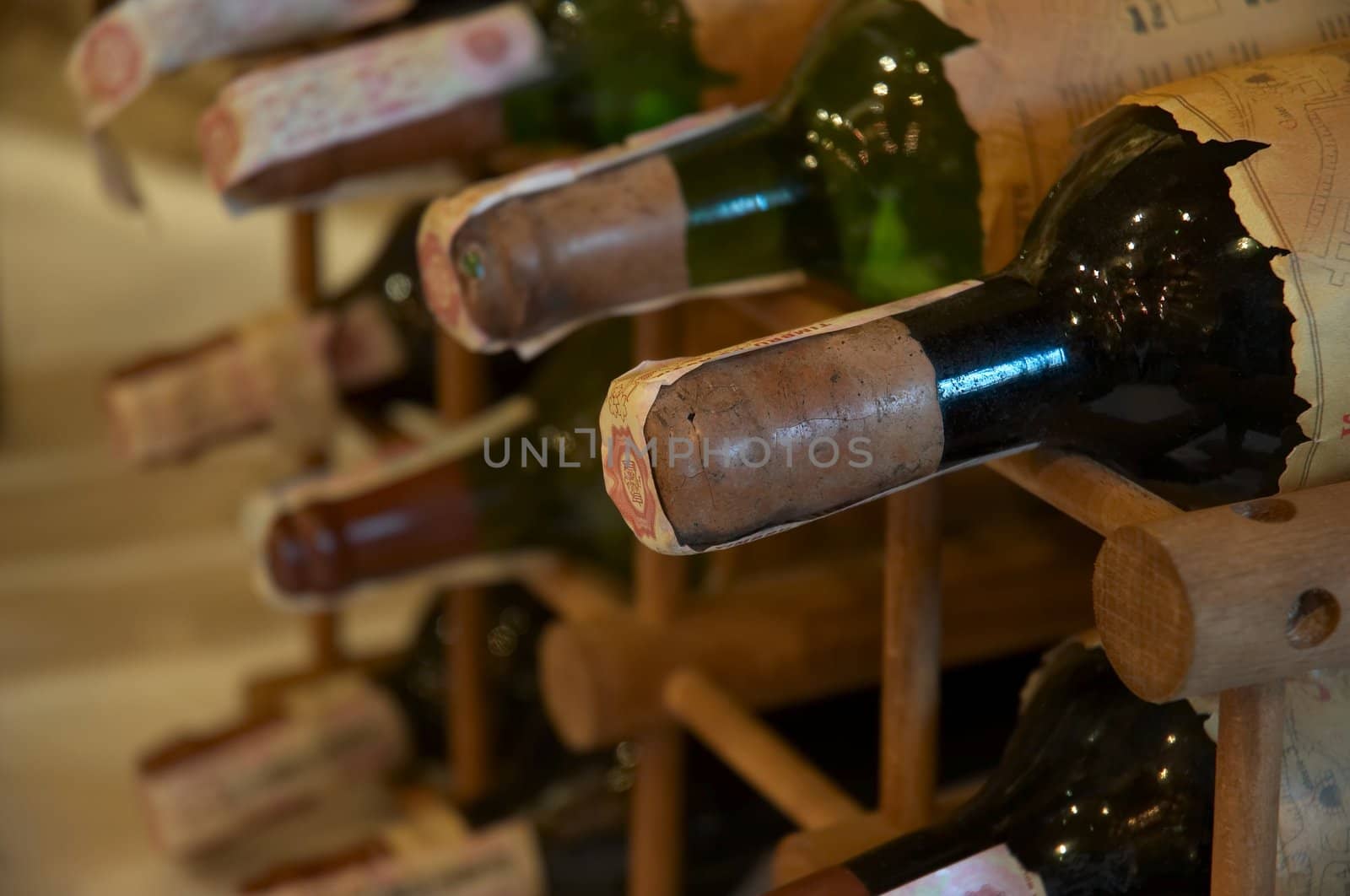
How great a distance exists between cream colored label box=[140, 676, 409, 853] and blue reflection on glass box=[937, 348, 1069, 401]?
546 millimetres

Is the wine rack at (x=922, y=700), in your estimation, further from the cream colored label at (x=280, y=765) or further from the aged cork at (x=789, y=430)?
the cream colored label at (x=280, y=765)

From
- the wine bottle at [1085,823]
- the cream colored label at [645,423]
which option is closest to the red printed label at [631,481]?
the cream colored label at [645,423]

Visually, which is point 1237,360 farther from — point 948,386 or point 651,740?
point 651,740

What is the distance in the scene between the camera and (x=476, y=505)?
610 millimetres

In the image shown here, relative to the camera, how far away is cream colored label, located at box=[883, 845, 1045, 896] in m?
0.35

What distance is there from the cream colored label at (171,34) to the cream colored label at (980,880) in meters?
0.36

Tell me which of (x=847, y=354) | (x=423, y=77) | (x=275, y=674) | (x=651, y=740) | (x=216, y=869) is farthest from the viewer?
(x=275, y=674)

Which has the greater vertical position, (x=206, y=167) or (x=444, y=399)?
(x=206, y=167)

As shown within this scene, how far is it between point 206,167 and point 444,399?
0.21 meters

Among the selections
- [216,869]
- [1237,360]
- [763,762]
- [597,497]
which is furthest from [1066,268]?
[216,869]

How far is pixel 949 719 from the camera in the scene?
653 millimetres

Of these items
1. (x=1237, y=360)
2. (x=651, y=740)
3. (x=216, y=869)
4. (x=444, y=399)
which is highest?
(x=1237, y=360)

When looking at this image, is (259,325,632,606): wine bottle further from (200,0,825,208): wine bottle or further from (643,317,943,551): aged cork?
(643,317,943,551): aged cork

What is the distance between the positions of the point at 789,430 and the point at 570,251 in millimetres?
116
